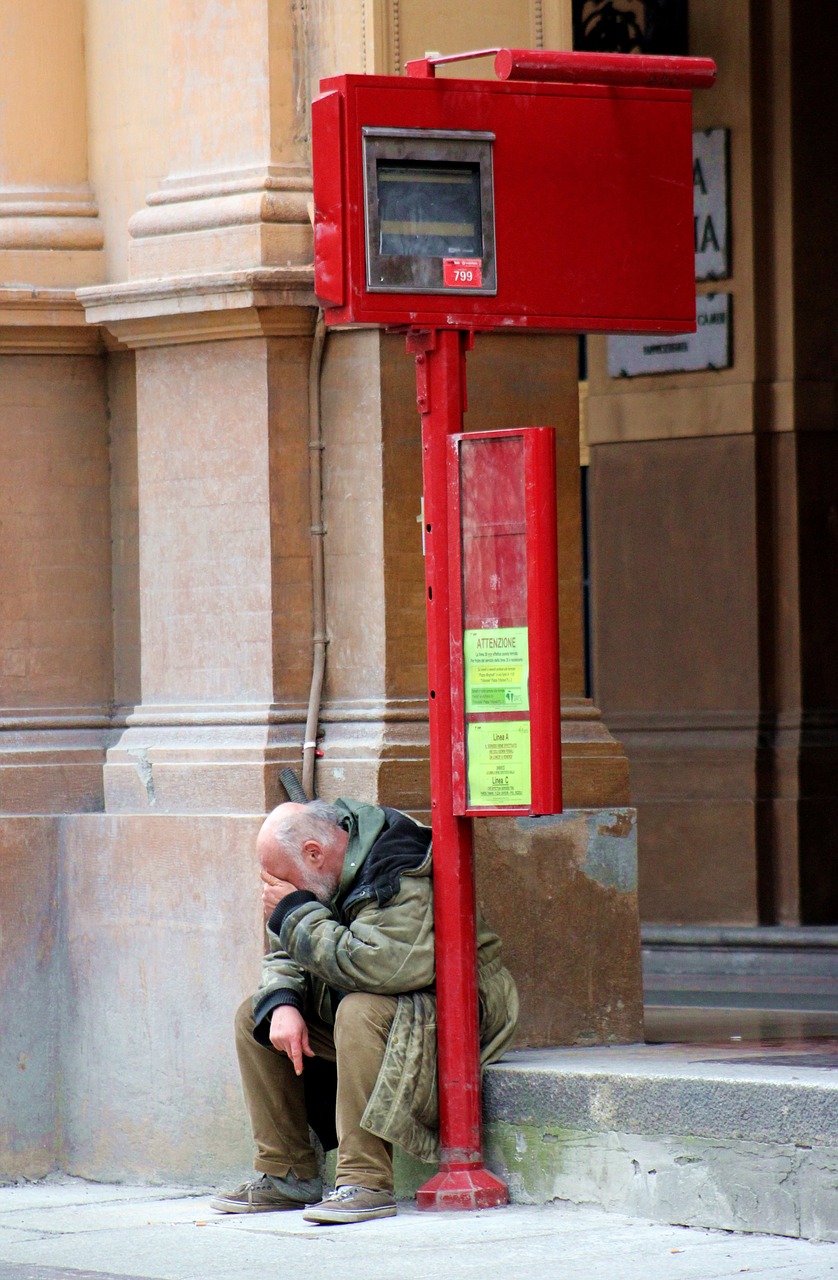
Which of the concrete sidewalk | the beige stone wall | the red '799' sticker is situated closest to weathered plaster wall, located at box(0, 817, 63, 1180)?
the concrete sidewalk

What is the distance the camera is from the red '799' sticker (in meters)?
6.22

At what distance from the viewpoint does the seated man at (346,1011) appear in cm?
616

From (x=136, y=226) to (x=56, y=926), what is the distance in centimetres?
210

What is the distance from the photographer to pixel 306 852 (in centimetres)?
631

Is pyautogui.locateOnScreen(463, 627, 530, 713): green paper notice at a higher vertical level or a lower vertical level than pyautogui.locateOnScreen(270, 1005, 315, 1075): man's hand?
higher

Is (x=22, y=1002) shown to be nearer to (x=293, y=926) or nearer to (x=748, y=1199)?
(x=293, y=926)

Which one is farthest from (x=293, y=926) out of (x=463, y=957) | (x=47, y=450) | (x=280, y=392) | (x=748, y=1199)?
(x=47, y=450)

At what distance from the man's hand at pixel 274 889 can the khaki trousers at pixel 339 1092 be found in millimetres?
277

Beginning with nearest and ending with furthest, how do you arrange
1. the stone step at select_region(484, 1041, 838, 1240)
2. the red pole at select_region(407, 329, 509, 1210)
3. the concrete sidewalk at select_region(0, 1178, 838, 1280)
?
the concrete sidewalk at select_region(0, 1178, 838, 1280), the stone step at select_region(484, 1041, 838, 1240), the red pole at select_region(407, 329, 509, 1210)

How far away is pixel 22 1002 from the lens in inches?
297

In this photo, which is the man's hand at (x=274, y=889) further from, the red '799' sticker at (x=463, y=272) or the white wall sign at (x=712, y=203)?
the white wall sign at (x=712, y=203)

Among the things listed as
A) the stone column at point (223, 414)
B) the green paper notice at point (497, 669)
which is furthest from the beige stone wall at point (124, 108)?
the green paper notice at point (497, 669)

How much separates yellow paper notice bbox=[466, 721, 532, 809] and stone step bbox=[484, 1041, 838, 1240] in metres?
0.72

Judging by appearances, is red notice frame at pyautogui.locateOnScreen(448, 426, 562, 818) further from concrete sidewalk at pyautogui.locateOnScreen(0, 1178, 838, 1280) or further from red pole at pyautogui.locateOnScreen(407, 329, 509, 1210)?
concrete sidewalk at pyautogui.locateOnScreen(0, 1178, 838, 1280)
